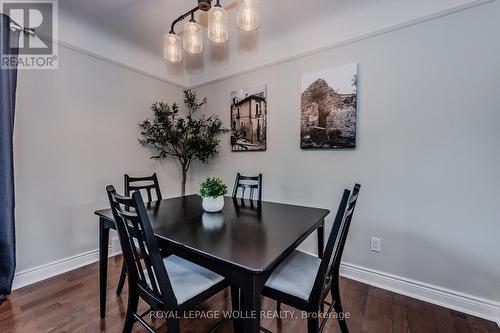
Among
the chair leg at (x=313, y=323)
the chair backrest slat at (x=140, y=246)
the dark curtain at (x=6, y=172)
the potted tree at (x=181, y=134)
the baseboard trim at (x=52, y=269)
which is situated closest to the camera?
the chair backrest slat at (x=140, y=246)

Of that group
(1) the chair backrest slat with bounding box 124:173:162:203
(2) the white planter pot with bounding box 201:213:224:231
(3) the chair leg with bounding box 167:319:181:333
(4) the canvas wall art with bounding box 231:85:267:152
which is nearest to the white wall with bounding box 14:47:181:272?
(1) the chair backrest slat with bounding box 124:173:162:203

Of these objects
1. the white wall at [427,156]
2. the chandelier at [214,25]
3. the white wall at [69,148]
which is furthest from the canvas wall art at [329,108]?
the white wall at [69,148]

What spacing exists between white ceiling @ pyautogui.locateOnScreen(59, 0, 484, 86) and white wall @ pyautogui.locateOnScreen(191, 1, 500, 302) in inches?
6.0

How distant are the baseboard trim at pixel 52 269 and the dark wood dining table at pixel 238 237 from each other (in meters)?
0.97

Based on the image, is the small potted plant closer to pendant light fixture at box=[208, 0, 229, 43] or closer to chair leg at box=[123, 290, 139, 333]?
chair leg at box=[123, 290, 139, 333]

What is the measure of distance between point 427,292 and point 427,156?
1.09 meters

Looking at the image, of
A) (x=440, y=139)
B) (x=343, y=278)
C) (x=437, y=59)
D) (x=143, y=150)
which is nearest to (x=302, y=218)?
(x=343, y=278)

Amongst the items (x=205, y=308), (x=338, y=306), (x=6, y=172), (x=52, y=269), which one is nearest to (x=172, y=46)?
(x=6, y=172)

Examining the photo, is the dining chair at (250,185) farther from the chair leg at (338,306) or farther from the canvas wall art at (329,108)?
the chair leg at (338,306)

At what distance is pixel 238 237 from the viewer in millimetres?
Answer: 1178

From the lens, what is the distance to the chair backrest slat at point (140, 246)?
3.23 feet

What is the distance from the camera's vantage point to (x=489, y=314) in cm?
160

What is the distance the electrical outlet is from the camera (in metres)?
2.04

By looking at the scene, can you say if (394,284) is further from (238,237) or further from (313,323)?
(238,237)
